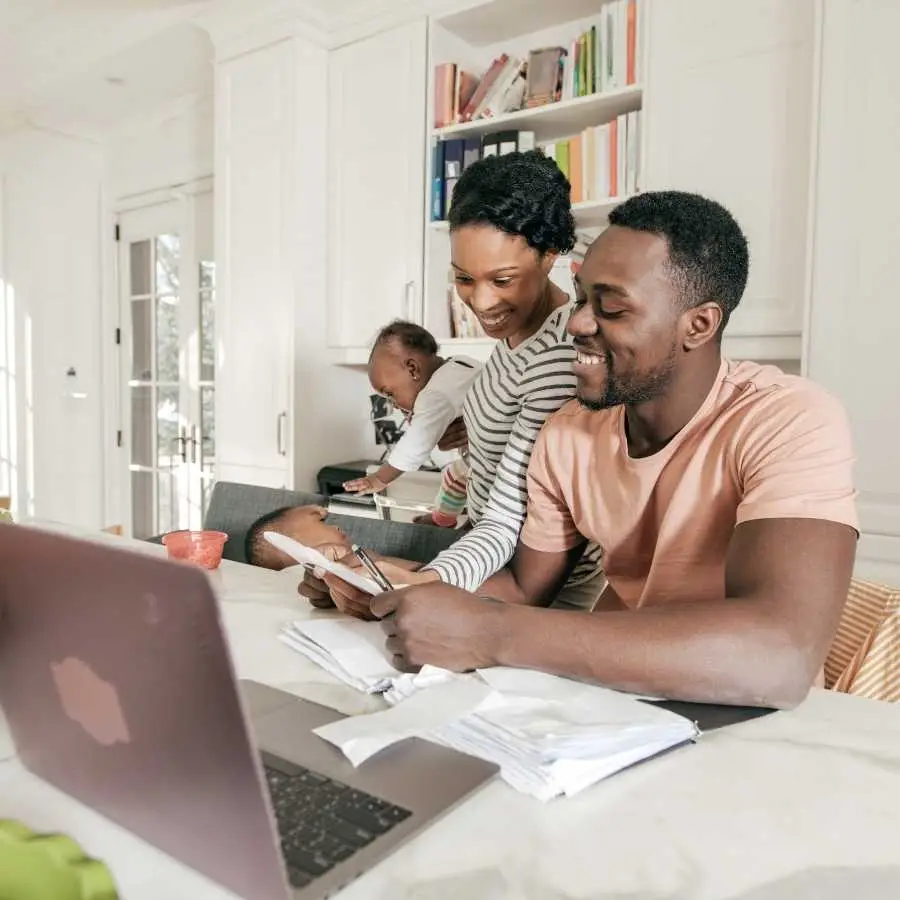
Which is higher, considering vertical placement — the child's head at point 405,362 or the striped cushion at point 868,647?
the child's head at point 405,362

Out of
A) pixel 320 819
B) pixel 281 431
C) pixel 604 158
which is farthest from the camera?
pixel 281 431

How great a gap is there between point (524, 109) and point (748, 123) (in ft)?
2.68

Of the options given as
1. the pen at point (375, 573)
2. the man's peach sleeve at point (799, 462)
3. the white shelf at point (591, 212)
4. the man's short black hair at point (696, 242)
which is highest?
the white shelf at point (591, 212)

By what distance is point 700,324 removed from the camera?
3.48 ft

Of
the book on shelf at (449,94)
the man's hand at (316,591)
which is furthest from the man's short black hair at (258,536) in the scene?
the book on shelf at (449,94)

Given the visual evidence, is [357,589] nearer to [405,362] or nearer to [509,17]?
[405,362]

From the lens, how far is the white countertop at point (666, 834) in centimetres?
50

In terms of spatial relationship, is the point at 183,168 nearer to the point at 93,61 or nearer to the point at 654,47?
the point at 93,61

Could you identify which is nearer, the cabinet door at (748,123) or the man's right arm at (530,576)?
the man's right arm at (530,576)

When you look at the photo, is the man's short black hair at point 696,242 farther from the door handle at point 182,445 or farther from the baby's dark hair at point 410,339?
the door handle at point 182,445

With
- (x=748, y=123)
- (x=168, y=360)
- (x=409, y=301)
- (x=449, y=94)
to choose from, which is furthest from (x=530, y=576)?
(x=168, y=360)

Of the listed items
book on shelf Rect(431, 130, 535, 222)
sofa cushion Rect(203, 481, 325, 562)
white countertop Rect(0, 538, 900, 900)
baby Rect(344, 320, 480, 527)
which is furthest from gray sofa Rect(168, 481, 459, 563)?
book on shelf Rect(431, 130, 535, 222)

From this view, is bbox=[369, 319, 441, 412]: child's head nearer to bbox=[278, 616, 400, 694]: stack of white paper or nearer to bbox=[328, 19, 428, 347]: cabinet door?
bbox=[328, 19, 428, 347]: cabinet door

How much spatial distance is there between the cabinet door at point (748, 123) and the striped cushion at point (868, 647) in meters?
1.10
